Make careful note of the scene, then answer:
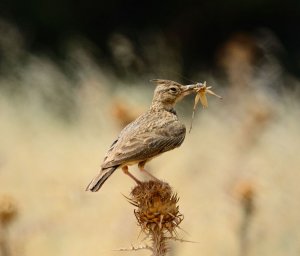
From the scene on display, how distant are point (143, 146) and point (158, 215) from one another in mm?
631

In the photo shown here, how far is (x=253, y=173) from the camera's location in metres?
8.99

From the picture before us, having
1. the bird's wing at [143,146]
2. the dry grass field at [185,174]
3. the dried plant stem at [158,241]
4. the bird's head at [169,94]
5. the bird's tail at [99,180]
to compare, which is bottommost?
the dried plant stem at [158,241]

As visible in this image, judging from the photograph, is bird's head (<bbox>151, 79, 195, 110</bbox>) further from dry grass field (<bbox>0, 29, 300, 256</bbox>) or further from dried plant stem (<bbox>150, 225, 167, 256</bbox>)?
dried plant stem (<bbox>150, 225, 167, 256</bbox>)

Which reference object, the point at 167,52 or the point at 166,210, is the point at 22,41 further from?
the point at 166,210

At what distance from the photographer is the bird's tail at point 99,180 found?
4.58m

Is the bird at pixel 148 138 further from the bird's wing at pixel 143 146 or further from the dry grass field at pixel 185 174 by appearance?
the dry grass field at pixel 185 174

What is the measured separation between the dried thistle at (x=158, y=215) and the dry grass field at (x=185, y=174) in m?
1.94

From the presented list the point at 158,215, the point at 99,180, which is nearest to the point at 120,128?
the point at 99,180

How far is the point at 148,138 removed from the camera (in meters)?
4.95

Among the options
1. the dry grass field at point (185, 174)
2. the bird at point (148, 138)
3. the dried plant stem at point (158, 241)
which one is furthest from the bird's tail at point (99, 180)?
the dry grass field at point (185, 174)

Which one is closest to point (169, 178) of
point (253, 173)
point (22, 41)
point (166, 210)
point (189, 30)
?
point (253, 173)

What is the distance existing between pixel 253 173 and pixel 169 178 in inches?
28.0

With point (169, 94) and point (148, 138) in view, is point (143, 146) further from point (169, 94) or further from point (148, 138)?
point (169, 94)

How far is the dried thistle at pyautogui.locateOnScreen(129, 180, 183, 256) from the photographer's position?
4.29m
